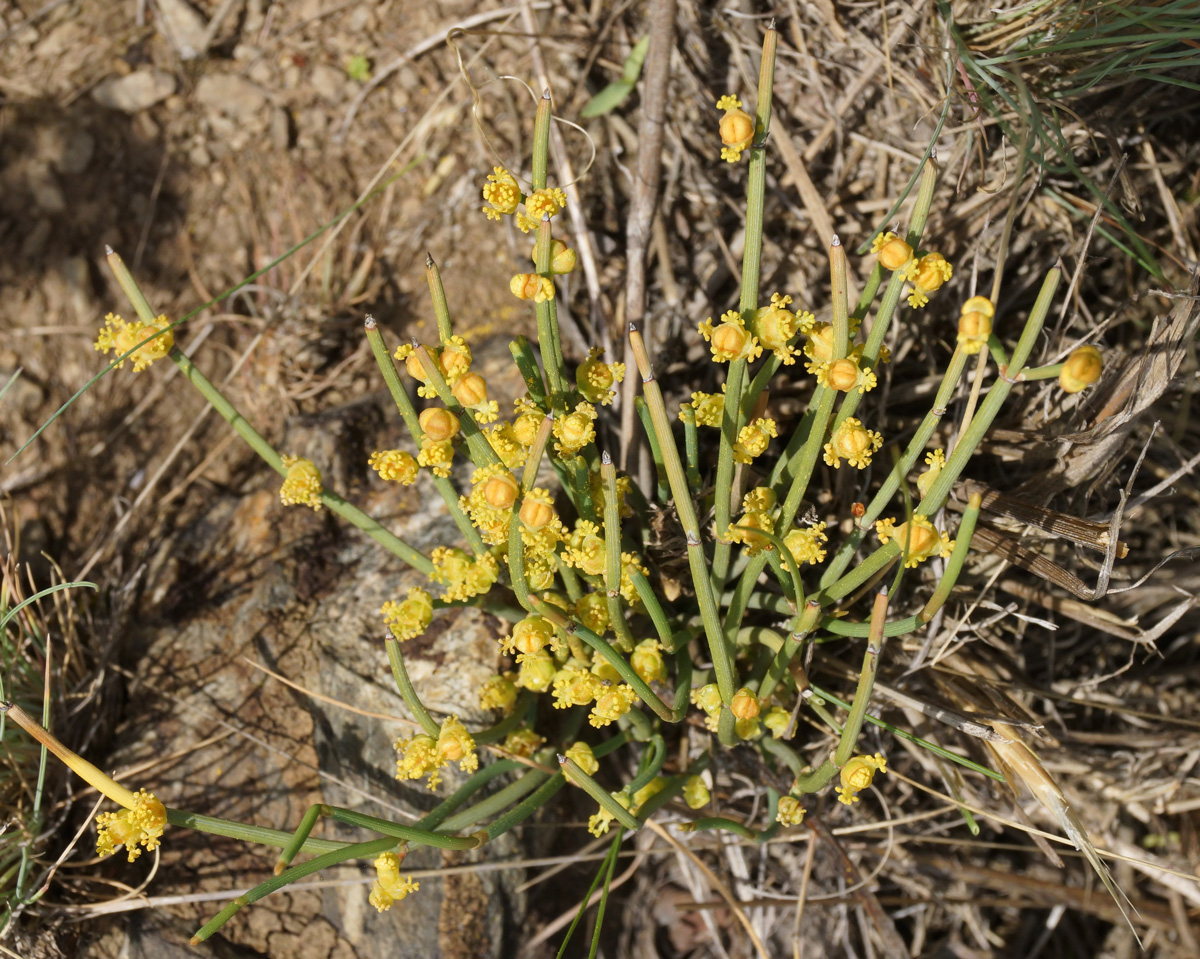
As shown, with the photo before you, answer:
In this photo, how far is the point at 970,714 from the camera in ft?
7.05

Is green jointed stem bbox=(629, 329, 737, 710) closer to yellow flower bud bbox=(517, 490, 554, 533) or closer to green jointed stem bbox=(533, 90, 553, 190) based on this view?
yellow flower bud bbox=(517, 490, 554, 533)

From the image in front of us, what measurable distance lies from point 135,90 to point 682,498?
285cm

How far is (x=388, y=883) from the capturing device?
1.78 meters

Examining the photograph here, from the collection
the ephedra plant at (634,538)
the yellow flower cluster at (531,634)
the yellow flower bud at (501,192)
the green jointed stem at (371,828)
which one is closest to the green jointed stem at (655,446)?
the ephedra plant at (634,538)

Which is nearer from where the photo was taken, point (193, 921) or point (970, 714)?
point (970, 714)

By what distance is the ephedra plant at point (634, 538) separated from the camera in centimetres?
168

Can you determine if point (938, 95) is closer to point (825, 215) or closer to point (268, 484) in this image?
point (825, 215)

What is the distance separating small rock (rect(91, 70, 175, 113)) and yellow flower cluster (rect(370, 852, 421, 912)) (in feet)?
9.46

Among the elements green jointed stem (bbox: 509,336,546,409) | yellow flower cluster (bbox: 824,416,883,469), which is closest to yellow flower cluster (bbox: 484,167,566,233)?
green jointed stem (bbox: 509,336,546,409)

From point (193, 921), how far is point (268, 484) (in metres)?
1.29

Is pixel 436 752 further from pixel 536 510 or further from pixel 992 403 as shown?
pixel 992 403

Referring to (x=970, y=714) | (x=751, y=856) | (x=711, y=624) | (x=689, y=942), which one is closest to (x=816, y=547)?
(x=711, y=624)

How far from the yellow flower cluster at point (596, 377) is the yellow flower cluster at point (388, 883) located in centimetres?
106

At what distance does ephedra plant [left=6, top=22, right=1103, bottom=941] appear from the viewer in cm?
168
